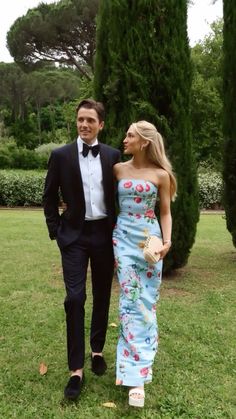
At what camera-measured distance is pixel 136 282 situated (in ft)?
10.7

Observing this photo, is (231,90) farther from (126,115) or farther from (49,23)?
(49,23)

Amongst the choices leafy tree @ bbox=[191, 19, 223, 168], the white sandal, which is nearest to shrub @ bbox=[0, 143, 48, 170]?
leafy tree @ bbox=[191, 19, 223, 168]

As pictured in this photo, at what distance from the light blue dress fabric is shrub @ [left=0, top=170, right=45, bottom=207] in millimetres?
15764

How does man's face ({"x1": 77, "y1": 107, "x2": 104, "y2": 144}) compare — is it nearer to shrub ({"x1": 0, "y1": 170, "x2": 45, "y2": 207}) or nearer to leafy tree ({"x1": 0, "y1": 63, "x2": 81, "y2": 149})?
shrub ({"x1": 0, "y1": 170, "x2": 45, "y2": 207})

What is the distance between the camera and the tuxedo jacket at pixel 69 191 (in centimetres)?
335

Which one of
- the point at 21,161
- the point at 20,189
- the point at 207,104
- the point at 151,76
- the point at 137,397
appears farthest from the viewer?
the point at 21,161

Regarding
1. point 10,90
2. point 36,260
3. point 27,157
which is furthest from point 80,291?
point 10,90

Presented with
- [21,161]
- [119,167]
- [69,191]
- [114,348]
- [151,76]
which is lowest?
[21,161]

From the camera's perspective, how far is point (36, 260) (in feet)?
26.7

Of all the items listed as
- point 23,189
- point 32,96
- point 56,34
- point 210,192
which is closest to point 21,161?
point 56,34

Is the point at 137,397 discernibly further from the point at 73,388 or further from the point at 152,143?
the point at 152,143

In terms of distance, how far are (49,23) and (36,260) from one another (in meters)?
28.6

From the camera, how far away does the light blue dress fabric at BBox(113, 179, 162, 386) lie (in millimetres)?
3199

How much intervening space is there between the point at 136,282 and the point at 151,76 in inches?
137
